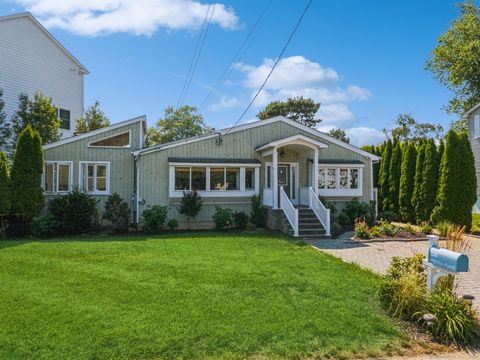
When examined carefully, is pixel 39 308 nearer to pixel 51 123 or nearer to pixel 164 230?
pixel 164 230

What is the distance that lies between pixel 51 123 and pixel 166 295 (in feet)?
56.6

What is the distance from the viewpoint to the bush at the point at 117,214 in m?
16.3

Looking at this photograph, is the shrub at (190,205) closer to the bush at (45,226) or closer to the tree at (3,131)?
the bush at (45,226)

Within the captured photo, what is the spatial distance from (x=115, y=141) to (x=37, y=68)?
8916 millimetres

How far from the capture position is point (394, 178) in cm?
2206

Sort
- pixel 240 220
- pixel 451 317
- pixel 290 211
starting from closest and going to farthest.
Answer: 1. pixel 451 317
2. pixel 290 211
3. pixel 240 220

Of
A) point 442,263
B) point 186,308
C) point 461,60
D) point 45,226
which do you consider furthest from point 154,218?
point 461,60

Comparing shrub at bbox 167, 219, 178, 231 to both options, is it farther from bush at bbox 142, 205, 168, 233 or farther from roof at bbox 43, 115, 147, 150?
roof at bbox 43, 115, 147, 150

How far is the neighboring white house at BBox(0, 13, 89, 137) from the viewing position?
21.2 m

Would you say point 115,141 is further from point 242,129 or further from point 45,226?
point 242,129

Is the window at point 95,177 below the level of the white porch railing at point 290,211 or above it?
above

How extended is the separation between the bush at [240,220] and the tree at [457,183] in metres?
8.54

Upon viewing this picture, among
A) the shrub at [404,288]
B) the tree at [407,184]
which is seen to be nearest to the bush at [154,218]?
the shrub at [404,288]

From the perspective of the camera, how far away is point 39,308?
6070 millimetres
